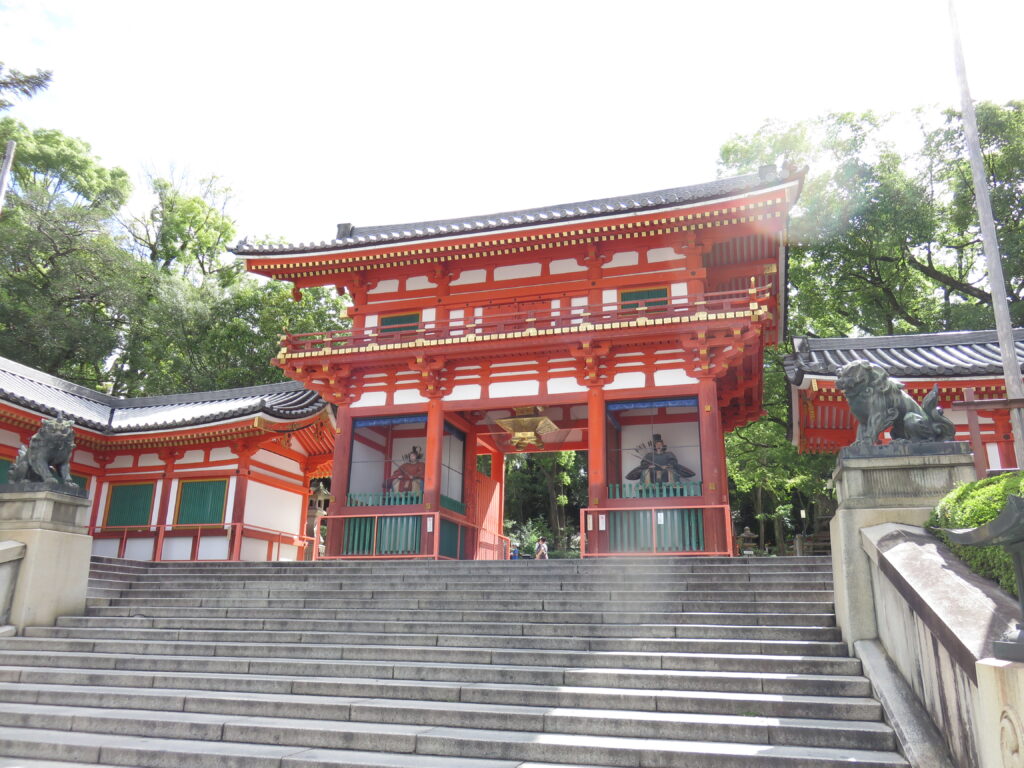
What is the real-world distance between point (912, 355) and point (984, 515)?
11.9 m

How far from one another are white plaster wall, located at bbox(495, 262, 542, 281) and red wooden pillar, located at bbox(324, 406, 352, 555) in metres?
4.80

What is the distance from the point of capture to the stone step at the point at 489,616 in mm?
7121

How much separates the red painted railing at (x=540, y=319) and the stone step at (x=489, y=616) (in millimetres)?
7145

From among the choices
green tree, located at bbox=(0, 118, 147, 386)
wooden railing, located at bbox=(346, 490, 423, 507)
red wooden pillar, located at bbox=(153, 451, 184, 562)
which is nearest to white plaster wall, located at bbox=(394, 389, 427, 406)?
wooden railing, located at bbox=(346, 490, 423, 507)

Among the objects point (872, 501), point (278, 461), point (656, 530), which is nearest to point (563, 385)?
point (656, 530)

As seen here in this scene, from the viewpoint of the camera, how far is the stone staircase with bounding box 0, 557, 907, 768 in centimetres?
500

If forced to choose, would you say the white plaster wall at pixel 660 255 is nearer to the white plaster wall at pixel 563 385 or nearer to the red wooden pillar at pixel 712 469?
the red wooden pillar at pixel 712 469

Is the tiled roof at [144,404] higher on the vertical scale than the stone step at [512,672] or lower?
higher

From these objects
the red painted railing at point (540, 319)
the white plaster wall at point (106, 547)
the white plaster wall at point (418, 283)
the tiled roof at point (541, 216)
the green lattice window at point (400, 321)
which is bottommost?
the white plaster wall at point (106, 547)

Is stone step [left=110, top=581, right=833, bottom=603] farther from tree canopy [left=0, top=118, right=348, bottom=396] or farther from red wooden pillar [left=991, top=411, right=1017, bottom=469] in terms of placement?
tree canopy [left=0, top=118, right=348, bottom=396]

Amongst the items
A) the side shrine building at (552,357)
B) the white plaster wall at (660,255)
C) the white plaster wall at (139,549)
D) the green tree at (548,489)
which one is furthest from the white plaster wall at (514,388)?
the green tree at (548,489)

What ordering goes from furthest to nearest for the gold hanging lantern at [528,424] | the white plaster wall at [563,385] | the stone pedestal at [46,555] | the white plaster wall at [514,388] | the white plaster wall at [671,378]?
1. the gold hanging lantern at [528,424]
2. the white plaster wall at [514,388]
3. the white plaster wall at [563,385]
4. the white plaster wall at [671,378]
5. the stone pedestal at [46,555]

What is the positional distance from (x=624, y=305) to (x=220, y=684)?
34.8 ft

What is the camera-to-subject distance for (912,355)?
15125 millimetres
